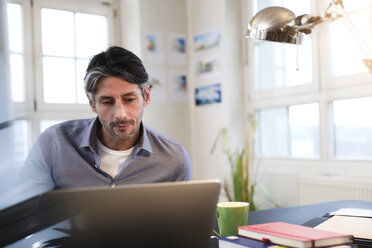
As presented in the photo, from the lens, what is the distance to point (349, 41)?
267 centimetres

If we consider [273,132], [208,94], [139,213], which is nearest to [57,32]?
[208,94]

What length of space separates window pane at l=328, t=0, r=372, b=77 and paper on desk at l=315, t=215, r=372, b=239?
1.56 meters

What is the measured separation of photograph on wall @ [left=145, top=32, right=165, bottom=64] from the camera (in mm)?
3561

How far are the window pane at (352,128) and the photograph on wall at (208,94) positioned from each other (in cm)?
101

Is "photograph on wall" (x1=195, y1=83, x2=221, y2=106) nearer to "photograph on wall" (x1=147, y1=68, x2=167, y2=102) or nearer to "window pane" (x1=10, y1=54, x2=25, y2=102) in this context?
"photograph on wall" (x1=147, y1=68, x2=167, y2=102)

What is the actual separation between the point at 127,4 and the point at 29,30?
91 centimetres

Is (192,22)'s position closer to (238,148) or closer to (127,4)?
(127,4)

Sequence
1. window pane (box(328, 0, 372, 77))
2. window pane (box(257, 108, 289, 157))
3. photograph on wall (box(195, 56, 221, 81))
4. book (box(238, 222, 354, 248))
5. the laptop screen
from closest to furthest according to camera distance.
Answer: the laptop screen → book (box(238, 222, 354, 248)) → window pane (box(328, 0, 372, 77)) → window pane (box(257, 108, 289, 157)) → photograph on wall (box(195, 56, 221, 81))

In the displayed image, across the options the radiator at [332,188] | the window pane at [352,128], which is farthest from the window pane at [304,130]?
the radiator at [332,188]

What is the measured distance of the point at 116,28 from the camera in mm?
3744

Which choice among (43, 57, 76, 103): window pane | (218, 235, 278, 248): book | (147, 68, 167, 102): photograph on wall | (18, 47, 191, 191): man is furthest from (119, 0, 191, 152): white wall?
(218, 235, 278, 248): book

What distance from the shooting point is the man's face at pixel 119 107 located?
61.9 inches

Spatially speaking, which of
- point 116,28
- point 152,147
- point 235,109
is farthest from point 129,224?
point 116,28

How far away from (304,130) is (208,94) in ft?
3.13
